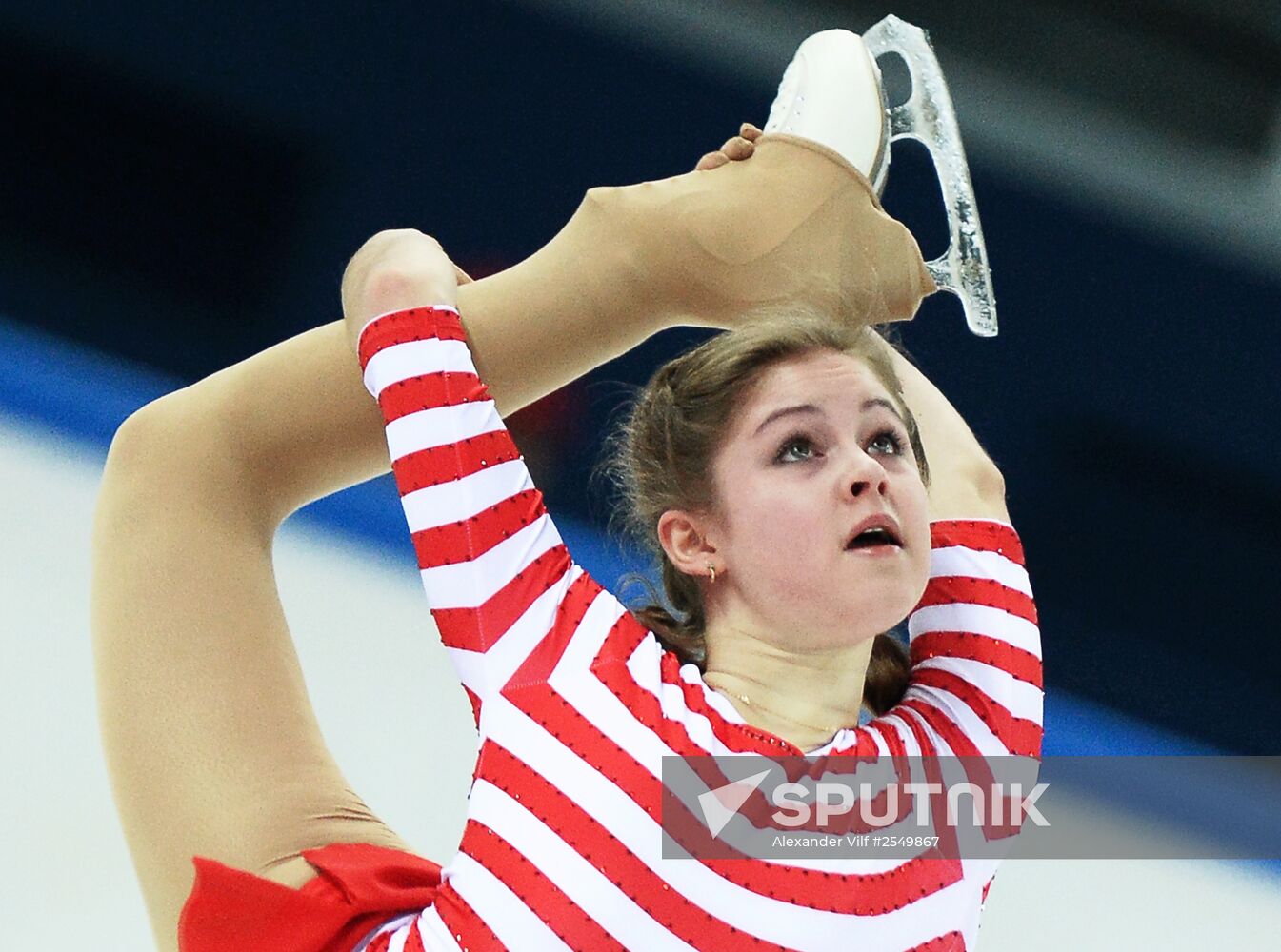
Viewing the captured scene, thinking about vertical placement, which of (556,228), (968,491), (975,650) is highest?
(556,228)

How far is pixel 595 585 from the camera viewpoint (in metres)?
0.81

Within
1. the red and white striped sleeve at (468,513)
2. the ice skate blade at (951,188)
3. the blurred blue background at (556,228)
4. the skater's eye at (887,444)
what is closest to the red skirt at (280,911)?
the red and white striped sleeve at (468,513)

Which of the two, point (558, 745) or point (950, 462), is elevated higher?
point (950, 462)

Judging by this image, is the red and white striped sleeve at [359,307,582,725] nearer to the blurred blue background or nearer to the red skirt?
the red skirt

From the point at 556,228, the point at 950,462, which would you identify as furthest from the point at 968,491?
the point at 556,228

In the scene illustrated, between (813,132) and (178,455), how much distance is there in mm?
408

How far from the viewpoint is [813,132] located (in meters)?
0.93

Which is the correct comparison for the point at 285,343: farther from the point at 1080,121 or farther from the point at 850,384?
the point at 1080,121

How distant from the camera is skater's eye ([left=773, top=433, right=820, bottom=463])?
32.3 inches

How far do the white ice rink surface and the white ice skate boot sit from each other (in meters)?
0.64

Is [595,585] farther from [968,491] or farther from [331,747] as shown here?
[331,747]

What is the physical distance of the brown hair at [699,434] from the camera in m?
0.85

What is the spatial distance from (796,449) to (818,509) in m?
0.05

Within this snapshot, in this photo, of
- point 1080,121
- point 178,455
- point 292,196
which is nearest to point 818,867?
point 178,455
